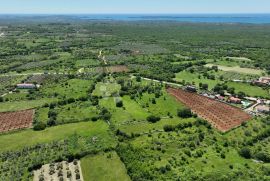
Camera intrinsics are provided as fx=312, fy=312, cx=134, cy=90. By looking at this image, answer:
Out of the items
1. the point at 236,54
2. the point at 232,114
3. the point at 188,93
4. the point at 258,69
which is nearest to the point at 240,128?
the point at 232,114

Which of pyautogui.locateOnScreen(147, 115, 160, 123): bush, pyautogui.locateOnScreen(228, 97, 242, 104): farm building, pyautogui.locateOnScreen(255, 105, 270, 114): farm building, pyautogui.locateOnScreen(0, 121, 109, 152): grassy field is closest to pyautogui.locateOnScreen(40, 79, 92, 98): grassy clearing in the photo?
pyautogui.locateOnScreen(0, 121, 109, 152): grassy field

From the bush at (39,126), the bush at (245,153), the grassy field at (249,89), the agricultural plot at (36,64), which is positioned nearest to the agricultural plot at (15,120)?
the bush at (39,126)

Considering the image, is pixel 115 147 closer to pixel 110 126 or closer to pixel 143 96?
pixel 110 126

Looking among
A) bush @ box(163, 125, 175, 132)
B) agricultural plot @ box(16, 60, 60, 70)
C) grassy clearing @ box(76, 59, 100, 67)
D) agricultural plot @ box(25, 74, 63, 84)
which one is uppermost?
bush @ box(163, 125, 175, 132)

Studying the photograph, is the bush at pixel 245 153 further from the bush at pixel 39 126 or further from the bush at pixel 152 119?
the bush at pixel 39 126

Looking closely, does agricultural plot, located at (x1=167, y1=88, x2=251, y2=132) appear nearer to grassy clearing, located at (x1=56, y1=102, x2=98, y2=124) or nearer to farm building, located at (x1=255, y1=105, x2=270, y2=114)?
farm building, located at (x1=255, y1=105, x2=270, y2=114)

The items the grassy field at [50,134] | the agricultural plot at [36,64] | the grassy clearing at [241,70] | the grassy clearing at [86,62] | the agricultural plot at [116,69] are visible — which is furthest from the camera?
the grassy clearing at [86,62]
